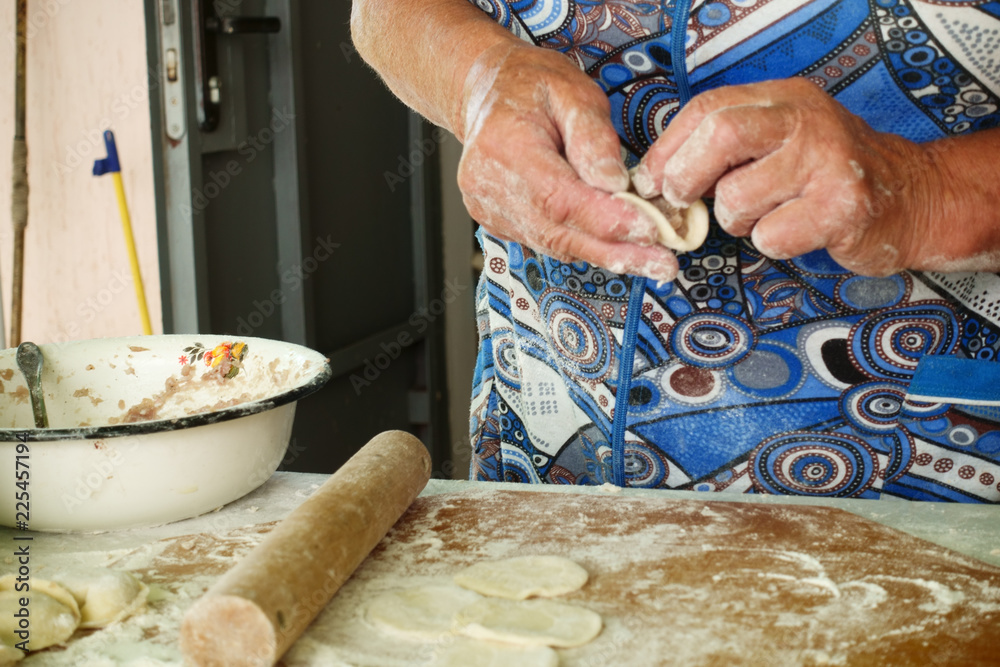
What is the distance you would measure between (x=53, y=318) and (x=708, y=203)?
2159mm

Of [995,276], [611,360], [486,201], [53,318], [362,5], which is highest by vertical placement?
[362,5]

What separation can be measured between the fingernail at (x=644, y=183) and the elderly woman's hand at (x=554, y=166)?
0.04 metres

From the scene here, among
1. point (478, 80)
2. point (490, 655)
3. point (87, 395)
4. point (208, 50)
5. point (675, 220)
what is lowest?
Answer: point (490, 655)

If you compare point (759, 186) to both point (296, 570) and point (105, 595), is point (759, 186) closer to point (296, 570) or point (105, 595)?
point (296, 570)

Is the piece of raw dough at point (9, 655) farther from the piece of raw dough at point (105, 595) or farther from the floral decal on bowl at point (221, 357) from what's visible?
the floral decal on bowl at point (221, 357)

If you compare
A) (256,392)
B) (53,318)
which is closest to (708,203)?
(256,392)

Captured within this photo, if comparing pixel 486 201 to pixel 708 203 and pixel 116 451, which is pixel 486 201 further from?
pixel 116 451

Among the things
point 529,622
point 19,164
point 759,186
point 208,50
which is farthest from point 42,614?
point 208,50

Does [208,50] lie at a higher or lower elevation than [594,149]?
higher

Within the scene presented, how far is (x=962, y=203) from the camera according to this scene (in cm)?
104

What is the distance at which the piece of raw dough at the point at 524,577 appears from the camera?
0.95 meters

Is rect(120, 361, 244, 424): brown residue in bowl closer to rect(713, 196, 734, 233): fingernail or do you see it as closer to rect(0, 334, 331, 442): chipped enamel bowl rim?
rect(0, 334, 331, 442): chipped enamel bowl rim

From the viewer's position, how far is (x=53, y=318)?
2672 mm

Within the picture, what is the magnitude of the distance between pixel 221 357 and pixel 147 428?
36 cm
